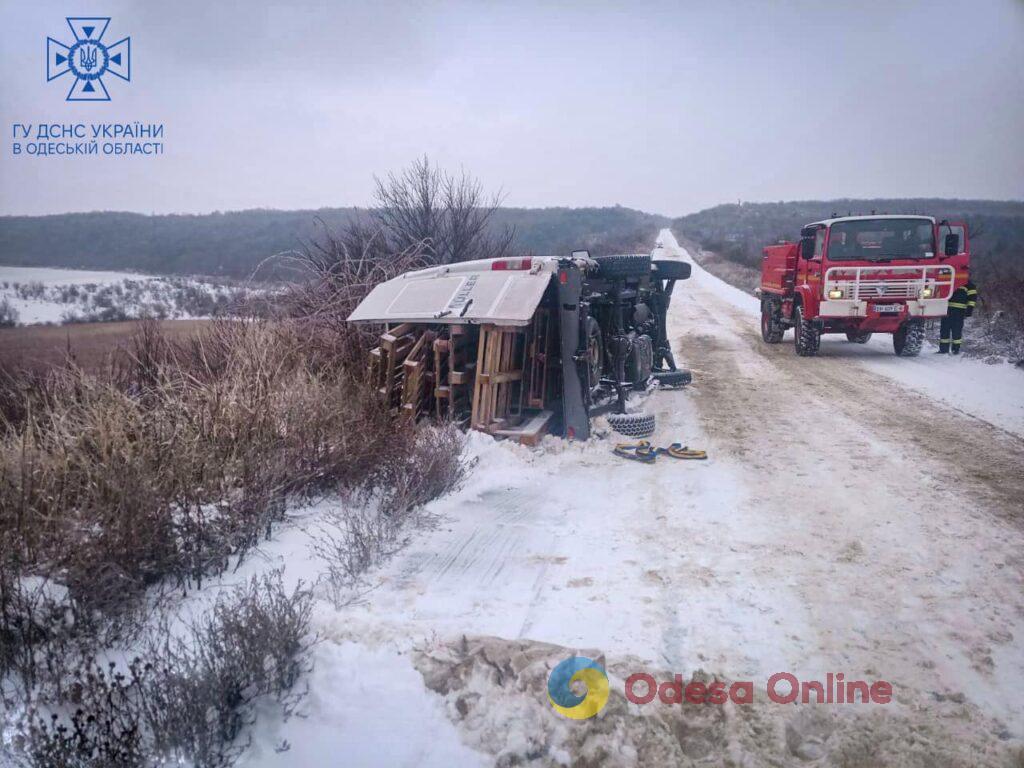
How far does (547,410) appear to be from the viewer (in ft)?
24.4

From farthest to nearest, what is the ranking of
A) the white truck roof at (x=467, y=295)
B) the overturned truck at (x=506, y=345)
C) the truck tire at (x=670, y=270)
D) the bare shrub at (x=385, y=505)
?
the truck tire at (x=670, y=270)
the overturned truck at (x=506, y=345)
the white truck roof at (x=467, y=295)
the bare shrub at (x=385, y=505)

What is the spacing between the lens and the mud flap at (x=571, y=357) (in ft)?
22.2

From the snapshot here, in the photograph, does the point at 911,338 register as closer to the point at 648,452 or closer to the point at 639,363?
the point at 639,363

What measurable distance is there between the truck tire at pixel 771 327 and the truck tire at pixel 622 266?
6790 mm

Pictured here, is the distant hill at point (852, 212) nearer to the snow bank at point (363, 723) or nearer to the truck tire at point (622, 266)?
→ the truck tire at point (622, 266)

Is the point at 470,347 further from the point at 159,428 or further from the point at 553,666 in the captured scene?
the point at 553,666

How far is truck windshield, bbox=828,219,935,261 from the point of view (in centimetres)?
1185

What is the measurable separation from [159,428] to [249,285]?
616 centimetres

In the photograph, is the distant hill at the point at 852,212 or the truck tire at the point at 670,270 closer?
the truck tire at the point at 670,270

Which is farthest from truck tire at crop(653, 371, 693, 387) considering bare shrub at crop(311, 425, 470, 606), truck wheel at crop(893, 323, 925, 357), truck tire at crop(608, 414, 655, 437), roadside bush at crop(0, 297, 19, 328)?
roadside bush at crop(0, 297, 19, 328)

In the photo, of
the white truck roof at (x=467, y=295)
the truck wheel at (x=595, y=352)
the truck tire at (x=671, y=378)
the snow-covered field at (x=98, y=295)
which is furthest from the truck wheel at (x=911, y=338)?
the snow-covered field at (x=98, y=295)

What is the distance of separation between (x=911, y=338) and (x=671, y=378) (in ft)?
18.2

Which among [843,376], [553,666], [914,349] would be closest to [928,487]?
[553,666]

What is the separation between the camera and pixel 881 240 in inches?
473
